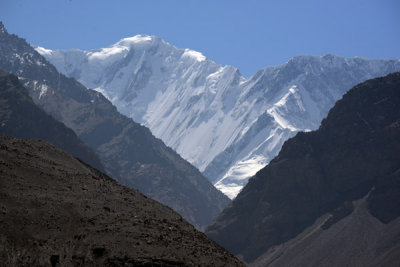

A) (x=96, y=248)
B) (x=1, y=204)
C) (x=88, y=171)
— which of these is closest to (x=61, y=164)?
(x=88, y=171)

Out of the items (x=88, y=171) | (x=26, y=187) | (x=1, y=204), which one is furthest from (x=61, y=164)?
(x=1, y=204)

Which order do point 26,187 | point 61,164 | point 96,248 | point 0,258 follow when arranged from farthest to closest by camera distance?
point 61,164
point 26,187
point 96,248
point 0,258

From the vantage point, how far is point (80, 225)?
5103 centimetres

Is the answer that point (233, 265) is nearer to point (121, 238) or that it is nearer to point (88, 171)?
point (121, 238)

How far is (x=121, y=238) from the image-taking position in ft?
163

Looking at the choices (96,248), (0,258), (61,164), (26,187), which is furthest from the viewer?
(61,164)

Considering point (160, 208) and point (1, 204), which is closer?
point (1, 204)

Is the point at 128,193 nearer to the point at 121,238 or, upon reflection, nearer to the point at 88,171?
the point at 88,171

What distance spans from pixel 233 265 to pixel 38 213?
48.4ft

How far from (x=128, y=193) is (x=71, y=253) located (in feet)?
46.0

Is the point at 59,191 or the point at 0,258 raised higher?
the point at 59,191

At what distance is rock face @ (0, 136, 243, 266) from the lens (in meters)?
47.2

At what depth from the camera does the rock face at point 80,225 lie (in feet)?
155

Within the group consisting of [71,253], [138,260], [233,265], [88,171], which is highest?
[88,171]
